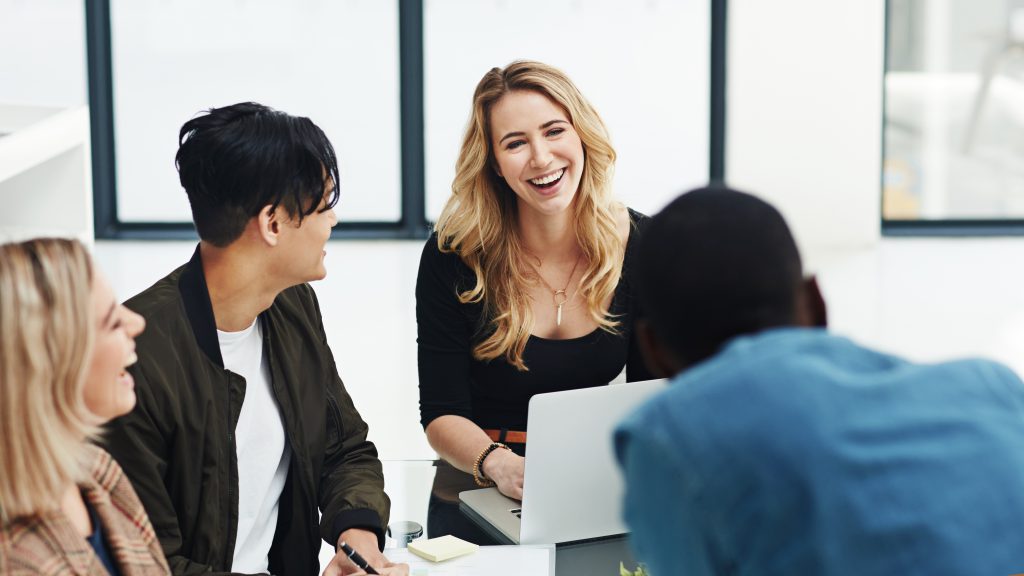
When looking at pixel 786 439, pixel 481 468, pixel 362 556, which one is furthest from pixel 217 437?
pixel 786 439

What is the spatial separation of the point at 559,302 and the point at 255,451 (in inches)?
30.9

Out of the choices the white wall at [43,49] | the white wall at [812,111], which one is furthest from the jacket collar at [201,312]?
the white wall at [43,49]

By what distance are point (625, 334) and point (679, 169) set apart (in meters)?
5.00

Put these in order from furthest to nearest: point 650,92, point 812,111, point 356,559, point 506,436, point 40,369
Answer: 1. point 650,92
2. point 812,111
3. point 506,436
4. point 356,559
5. point 40,369

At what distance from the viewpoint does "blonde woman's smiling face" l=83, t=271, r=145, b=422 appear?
131cm

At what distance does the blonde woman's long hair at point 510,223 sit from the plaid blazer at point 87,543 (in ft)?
3.29

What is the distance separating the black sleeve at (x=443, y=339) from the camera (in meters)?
2.34

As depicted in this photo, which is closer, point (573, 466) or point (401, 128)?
point (573, 466)

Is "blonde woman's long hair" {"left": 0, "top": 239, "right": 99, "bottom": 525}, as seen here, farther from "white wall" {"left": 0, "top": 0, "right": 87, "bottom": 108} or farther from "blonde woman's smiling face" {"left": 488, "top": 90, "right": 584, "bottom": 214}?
"white wall" {"left": 0, "top": 0, "right": 87, "bottom": 108}

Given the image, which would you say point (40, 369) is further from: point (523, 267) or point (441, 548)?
point (523, 267)

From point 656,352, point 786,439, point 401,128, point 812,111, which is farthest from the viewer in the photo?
point 401,128

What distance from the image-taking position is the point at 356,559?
5.56 ft

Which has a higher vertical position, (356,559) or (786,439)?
(786,439)

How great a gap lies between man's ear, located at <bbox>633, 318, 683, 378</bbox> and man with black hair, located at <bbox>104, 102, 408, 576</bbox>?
729 millimetres
